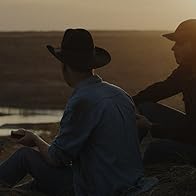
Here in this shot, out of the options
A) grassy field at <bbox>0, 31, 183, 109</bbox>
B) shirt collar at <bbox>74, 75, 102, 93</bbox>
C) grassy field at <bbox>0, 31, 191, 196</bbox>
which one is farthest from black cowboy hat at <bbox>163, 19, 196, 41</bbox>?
grassy field at <bbox>0, 31, 183, 109</bbox>

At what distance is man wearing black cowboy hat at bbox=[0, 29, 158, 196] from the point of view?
15.6 ft

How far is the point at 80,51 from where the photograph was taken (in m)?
4.95

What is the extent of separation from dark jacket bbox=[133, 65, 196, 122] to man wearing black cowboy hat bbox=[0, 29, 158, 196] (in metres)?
1.30

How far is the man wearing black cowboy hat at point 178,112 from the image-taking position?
6273 millimetres

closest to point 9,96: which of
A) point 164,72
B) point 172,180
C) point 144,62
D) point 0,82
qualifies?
point 0,82

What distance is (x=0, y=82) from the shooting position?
29.3m

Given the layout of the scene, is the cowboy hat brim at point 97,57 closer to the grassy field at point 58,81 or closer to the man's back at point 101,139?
the man's back at point 101,139

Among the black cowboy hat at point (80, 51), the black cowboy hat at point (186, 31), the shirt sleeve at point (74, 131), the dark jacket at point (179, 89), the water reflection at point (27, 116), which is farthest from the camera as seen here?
the water reflection at point (27, 116)

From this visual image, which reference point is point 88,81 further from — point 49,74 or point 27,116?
Answer: point 49,74

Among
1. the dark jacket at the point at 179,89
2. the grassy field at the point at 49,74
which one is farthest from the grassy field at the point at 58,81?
the dark jacket at the point at 179,89

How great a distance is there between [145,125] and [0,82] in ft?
78.1

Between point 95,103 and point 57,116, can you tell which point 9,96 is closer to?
point 57,116

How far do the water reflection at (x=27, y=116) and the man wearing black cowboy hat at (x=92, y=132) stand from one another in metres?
11.1

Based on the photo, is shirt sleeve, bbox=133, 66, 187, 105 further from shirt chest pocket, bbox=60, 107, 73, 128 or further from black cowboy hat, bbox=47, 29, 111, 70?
shirt chest pocket, bbox=60, 107, 73, 128
